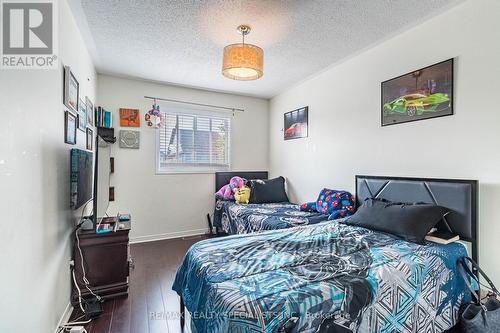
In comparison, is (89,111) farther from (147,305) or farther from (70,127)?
(147,305)

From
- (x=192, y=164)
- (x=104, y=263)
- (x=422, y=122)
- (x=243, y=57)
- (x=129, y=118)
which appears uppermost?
(x=243, y=57)

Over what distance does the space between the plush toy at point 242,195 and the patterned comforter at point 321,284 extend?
186 centimetres

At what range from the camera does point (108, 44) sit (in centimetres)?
269

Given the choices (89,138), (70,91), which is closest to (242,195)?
(89,138)

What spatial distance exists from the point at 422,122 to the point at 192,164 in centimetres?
330

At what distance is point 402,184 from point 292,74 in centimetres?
213

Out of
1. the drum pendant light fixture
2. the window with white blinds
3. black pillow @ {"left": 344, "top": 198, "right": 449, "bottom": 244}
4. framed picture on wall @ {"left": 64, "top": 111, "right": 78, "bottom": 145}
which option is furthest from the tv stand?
black pillow @ {"left": 344, "top": 198, "right": 449, "bottom": 244}

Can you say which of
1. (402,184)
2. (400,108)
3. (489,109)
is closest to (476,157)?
(489,109)

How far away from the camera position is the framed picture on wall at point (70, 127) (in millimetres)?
1912

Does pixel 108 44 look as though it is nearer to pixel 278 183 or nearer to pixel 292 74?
pixel 292 74

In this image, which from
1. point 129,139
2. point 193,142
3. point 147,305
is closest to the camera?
point 147,305

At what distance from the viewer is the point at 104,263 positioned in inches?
85.1

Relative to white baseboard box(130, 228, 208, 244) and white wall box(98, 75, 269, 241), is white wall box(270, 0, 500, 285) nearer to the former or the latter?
white wall box(98, 75, 269, 241)

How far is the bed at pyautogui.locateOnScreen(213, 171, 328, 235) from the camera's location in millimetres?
2783
